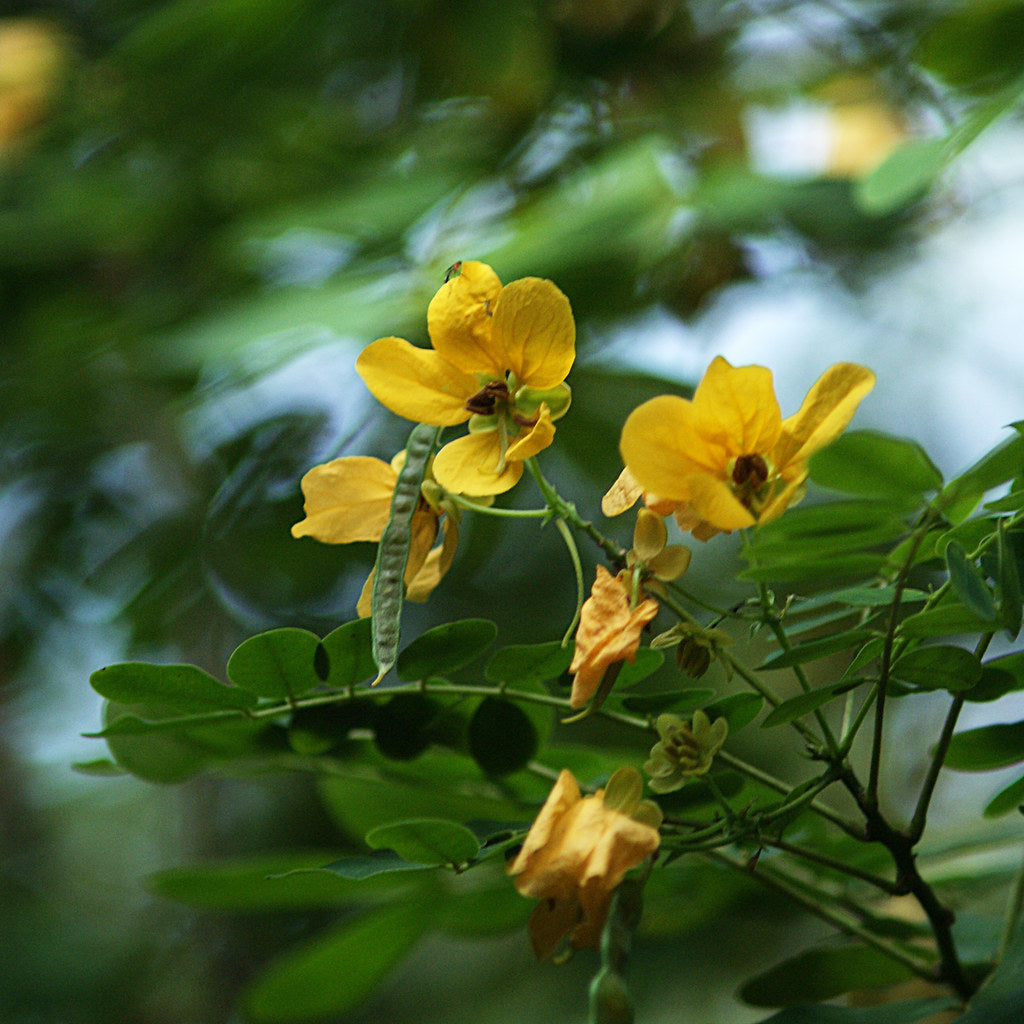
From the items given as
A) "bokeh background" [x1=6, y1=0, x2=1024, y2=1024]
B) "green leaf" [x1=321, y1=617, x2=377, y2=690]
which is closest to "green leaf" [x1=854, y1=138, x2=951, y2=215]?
"bokeh background" [x1=6, y1=0, x2=1024, y2=1024]

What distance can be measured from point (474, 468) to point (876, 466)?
0.55 feet

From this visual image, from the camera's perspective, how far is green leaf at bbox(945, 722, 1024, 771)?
50cm

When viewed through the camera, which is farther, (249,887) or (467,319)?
(249,887)

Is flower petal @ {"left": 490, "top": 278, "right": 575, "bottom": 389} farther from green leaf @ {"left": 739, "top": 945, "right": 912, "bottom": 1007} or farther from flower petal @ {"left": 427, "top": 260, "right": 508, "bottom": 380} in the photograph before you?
green leaf @ {"left": 739, "top": 945, "right": 912, "bottom": 1007}

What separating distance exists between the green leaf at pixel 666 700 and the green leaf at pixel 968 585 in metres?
0.12

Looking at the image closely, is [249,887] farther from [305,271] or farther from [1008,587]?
[305,271]

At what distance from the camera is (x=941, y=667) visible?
415 millimetres

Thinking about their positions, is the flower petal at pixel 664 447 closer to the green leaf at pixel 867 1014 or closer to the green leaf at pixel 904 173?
the green leaf at pixel 867 1014

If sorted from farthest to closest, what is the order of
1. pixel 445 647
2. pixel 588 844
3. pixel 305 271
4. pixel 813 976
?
pixel 305 271
pixel 813 976
pixel 445 647
pixel 588 844

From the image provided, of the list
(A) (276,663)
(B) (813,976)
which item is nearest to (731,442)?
(A) (276,663)

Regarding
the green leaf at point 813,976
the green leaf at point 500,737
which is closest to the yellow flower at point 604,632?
the green leaf at point 500,737

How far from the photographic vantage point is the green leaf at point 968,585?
0.37 meters

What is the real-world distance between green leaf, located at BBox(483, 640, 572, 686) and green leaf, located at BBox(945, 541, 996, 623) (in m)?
0.16

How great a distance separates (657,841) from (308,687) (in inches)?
7.5
